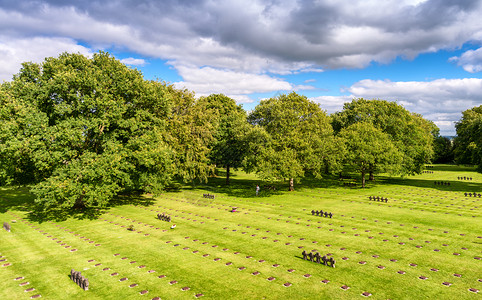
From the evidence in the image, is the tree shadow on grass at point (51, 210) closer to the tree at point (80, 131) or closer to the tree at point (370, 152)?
the tree at point (80, 131)

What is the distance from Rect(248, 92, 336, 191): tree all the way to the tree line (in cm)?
18

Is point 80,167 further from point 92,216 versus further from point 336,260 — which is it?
point 336,260

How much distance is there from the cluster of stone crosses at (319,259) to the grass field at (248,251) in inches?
17.6

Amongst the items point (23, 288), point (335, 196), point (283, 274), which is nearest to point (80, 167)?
point (23, 288)

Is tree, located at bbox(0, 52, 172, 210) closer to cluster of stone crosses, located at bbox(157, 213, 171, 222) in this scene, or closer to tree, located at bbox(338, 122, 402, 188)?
cluster of stone crosses, located at bbox(157, 213, 171, 222)

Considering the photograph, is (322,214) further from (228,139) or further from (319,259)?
(228,139)

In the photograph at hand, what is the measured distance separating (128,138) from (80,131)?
7362mm

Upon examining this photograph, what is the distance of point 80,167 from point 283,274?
24.6 metres

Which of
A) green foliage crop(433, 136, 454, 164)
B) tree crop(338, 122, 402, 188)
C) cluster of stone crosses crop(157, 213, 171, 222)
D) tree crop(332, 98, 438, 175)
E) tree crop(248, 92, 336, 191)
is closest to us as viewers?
cluster of stone crosses crop(157, 213, 171, 222)

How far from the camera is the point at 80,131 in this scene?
30.6m

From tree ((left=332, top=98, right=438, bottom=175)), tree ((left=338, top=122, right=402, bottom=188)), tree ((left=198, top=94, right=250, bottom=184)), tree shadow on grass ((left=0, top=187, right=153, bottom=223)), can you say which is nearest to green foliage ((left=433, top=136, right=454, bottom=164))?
tree ((left=332, top=98, right=438, bottom=175))

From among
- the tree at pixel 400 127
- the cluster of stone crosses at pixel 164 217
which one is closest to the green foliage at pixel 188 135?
the cluster of stone crosses at pixel 164 217

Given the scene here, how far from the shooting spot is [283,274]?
1795 cm

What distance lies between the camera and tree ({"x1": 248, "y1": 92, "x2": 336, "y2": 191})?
46.4 meters
